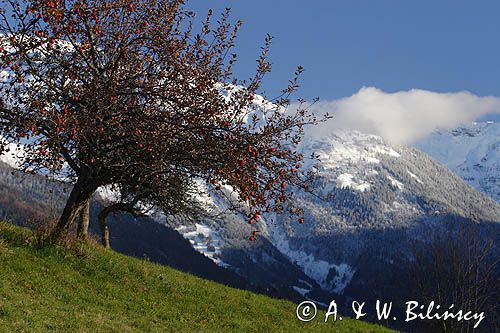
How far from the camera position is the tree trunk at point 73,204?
A: 19.6m

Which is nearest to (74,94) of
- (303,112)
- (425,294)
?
(303,112)

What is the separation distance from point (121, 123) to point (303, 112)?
4829 millimetres

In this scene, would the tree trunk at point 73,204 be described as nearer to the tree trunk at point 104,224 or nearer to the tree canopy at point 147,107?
the tree canopy at point 147,107

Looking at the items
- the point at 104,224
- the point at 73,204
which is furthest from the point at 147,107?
the point at 104,224

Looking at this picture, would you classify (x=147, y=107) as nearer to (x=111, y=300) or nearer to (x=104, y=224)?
(x=111, y=300)

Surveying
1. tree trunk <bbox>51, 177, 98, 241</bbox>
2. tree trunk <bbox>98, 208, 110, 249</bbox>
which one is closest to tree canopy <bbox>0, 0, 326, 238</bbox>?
tree trunk <bbox>51, 177, 98, 241</bbox>

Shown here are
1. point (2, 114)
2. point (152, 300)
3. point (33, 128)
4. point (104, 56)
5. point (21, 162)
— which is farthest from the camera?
point (152, 300)

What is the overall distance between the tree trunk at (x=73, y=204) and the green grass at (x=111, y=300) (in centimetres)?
69

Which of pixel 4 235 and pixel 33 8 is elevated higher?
pixel 33 8

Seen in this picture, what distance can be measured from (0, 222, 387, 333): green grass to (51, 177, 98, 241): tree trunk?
686mm

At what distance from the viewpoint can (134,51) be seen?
16672mm

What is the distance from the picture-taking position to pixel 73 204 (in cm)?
1983

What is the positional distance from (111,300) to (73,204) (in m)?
4.06

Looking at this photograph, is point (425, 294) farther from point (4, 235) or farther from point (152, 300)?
point (4, 235)
